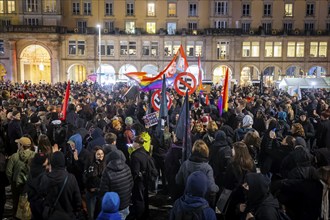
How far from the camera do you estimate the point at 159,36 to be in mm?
53812

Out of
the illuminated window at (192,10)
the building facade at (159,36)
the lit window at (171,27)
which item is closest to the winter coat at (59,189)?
the building facade at (159,36)

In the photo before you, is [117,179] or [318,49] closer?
[117,179]

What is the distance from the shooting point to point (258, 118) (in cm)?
1202

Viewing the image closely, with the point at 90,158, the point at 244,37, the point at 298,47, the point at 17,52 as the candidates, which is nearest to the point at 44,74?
the point at 17,52

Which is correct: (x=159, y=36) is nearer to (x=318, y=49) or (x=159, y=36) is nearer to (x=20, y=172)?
(x=318, y=49)

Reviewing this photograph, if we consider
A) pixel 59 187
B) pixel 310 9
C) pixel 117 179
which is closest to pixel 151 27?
pixel 310 9

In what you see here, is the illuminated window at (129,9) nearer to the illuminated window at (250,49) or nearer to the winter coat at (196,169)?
the illuminated window at (250,49)

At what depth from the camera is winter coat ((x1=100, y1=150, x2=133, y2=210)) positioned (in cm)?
616

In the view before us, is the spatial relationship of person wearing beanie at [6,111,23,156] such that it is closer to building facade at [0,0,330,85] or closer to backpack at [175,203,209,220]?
backpack at [175,203,209,220]

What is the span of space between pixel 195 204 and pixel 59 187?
2.30 m

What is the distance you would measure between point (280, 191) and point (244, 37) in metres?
50.6

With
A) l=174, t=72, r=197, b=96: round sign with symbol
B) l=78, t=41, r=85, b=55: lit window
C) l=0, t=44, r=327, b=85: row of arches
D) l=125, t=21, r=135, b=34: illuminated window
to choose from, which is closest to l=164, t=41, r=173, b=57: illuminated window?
l=0, t=44, r=327, b=85: row of arches

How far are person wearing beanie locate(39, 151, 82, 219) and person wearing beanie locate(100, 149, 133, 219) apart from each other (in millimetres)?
576

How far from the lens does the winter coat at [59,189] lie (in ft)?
18.2
